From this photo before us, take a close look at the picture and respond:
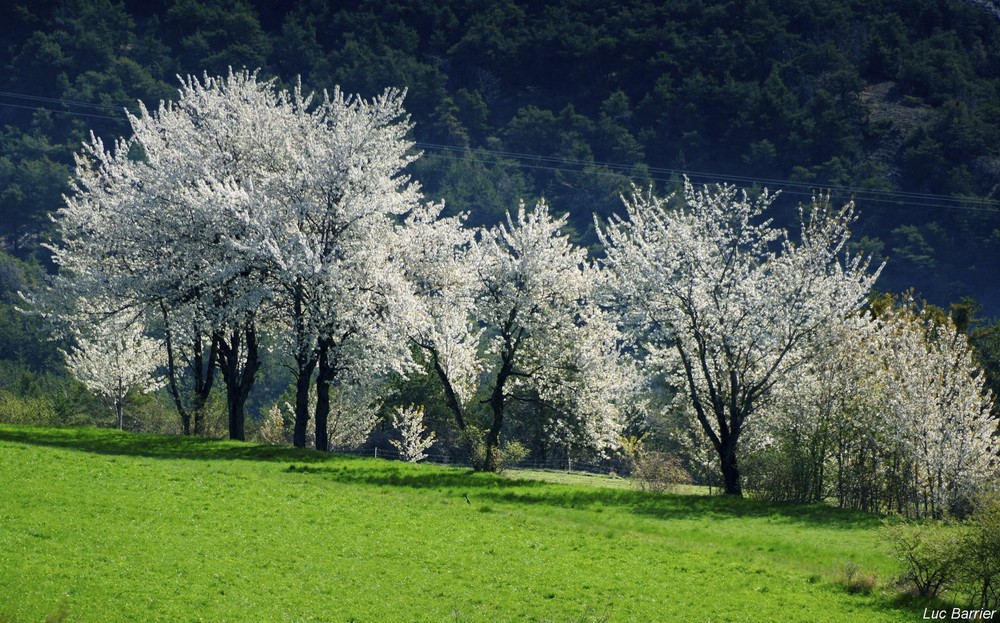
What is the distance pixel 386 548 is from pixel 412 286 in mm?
19069

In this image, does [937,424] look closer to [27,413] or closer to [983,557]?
[983,557]

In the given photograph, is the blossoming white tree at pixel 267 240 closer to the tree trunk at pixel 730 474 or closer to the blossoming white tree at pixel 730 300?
the blossoming white tree at pixel 730 300

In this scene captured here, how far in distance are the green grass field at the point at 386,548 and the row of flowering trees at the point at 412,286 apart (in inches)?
253

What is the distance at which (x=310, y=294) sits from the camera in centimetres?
4359

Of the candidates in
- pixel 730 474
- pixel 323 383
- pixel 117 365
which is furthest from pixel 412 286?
pixel 117 365

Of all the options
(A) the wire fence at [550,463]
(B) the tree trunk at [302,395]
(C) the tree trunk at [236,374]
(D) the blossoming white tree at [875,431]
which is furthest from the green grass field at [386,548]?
(A) the wire fence at [550,463]

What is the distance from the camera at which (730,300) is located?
43688 millimetres

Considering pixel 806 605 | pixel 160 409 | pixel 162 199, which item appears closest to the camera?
pixel 806 605

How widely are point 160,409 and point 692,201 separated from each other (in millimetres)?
64480

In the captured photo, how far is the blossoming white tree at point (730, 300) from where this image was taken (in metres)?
43.1

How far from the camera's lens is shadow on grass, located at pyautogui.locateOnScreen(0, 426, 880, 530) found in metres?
37.3

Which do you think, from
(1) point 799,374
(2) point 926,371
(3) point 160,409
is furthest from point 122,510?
(3) point 160,409

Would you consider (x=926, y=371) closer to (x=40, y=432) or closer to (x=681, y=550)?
(x=681, y=550)

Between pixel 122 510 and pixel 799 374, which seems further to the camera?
pixel 799 374
